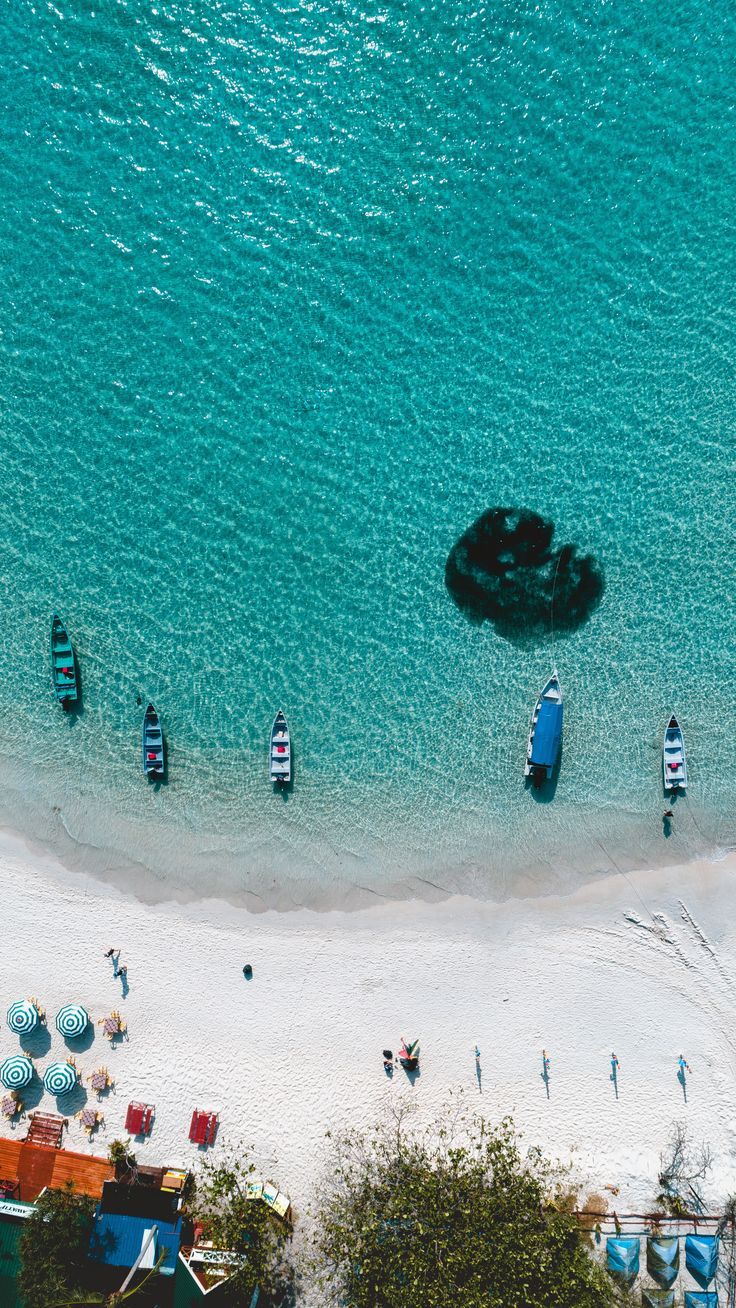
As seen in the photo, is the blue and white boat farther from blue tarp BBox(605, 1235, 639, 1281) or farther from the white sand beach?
blue tarp BBox(605, 1235, 639, 1281)

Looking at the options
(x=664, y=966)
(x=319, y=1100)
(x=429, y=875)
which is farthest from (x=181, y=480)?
(x=664, y=966)

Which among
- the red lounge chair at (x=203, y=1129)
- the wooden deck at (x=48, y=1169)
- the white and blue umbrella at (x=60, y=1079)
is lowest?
the wooden deck at (x=48, y=1169)

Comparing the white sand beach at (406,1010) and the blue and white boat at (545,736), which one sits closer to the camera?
the white sand beach at (406,1010)

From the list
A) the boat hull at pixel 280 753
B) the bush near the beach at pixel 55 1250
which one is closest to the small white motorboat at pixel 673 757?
the boat hull at pixel 280 753

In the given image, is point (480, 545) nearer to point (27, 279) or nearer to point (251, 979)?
point (251, 979)

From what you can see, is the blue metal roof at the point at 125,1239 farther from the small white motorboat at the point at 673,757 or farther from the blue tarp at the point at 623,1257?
the small white motorboat at the point at 673,757

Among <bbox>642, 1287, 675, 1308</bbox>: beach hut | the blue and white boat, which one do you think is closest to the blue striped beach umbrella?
the blue and white boat

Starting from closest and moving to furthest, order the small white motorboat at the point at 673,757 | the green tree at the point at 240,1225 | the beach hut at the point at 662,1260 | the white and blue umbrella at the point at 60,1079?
1. the green tree at the point at 240,1225
2. the beach hut at the point at 662,1260
3. the white and blue umbrella at the point at 60,1079
4. the small white motorboat at the point at 673,757

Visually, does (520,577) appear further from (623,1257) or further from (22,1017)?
(22,1017)
